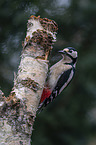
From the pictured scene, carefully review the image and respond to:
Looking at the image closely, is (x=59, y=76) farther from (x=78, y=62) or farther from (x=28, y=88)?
(x=78, y=62)

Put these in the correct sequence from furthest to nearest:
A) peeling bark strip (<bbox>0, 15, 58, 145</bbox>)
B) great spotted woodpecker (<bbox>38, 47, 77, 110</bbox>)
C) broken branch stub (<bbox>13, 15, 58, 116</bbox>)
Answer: great spotted woodpecker (<bbox>38, 47, 77, 110</bbox>) → broken branch stub (<bbox>13, 15, 58, 116</bbox>) → peeling bark strip (<bbox>0, 15, 58, 145</bbox>)

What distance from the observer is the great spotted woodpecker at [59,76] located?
11.3 ft

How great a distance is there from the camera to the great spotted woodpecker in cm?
Result: 346

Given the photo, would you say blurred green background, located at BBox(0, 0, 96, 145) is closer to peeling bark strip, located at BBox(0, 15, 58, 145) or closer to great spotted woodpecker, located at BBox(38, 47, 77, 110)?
great spotted woodpecker, located at BBox(38, 47, 77, 110)

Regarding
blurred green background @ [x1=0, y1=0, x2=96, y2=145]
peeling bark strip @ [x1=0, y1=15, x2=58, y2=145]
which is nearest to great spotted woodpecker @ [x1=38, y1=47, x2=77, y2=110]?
peeling bark strip @ [x1=0, y1=15, x2=58, y2=145]

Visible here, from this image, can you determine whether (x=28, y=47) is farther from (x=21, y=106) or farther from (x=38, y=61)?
(x=21, y=106)

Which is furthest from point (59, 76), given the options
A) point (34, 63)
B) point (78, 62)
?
point (78, 62)

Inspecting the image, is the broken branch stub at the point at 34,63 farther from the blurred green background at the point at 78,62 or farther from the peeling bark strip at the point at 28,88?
the blurred green background at the point at 78,62

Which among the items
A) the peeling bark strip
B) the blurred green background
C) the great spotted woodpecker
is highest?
the blurred green background

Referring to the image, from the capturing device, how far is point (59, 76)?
3506mm

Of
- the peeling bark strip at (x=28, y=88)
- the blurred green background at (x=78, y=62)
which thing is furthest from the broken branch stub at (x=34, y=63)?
the blurred green background at (x=78, y=62)

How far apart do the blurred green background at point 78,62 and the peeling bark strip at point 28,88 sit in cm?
204

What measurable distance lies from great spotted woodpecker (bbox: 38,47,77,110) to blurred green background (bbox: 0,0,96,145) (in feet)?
4.46

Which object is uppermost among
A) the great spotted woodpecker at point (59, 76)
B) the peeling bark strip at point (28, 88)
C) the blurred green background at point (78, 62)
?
the blurred green background at point (78, 62)
